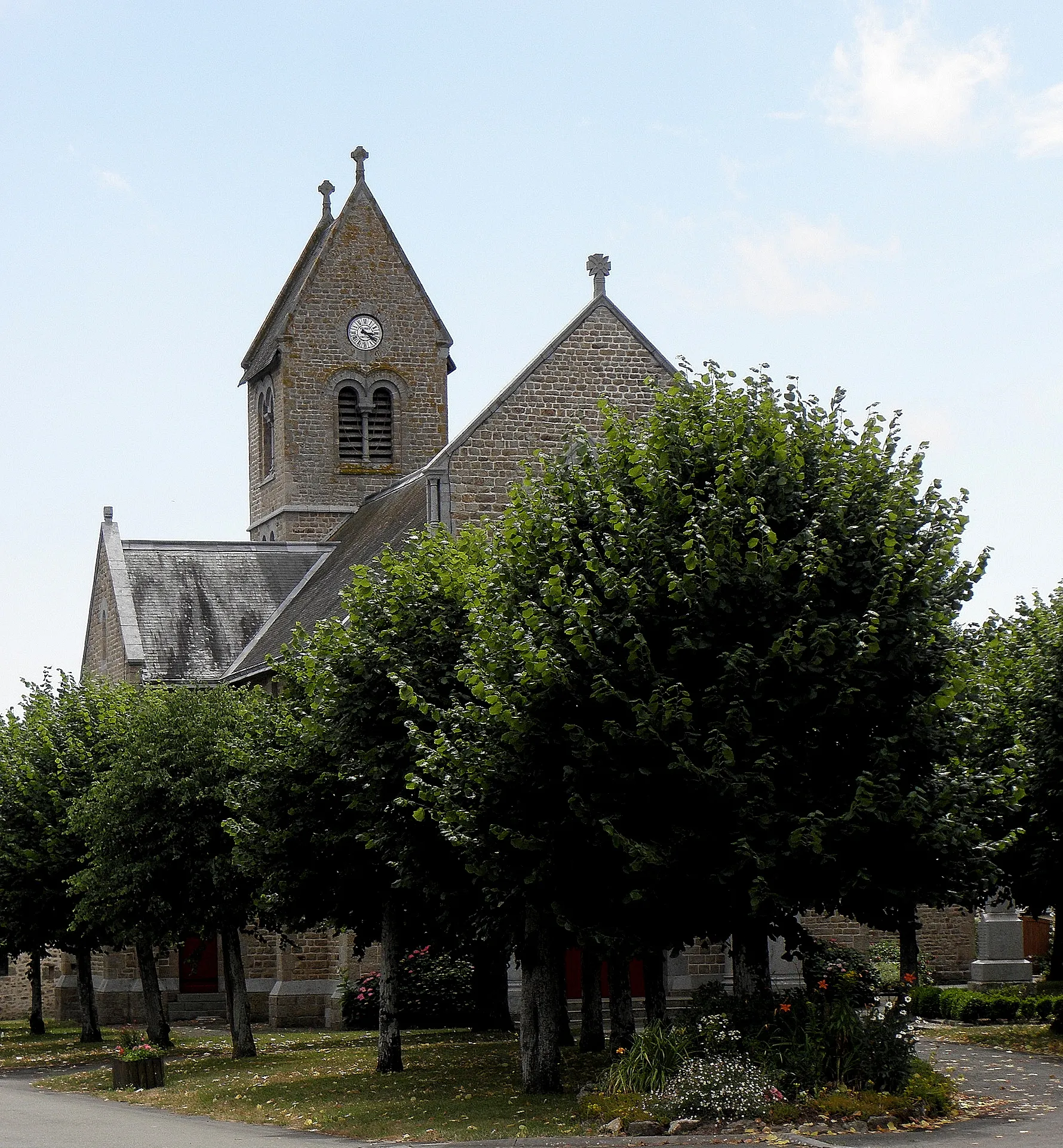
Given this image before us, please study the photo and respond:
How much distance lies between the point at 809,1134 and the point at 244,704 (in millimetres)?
14569

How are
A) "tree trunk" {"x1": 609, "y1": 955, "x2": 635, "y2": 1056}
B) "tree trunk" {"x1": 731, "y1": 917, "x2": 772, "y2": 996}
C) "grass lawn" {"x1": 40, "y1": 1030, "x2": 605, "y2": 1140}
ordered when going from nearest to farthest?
"grass lawn" {"x1": 40, "y1": 1030, "x2": 605, "y2": 1140}, "tree trunk" {"x1": 731, "y1": 917, "x2": 772, "y2": 996}, "tree trunk" {"x1": 609, "y1": 955, "x2": 635, "y2": 1056}

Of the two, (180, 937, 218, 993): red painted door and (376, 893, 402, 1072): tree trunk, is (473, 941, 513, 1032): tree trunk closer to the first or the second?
(376, 893, 402, 1072): tree trunk

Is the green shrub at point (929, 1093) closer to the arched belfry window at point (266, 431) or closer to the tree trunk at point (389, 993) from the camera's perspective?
the tree trunk at point (389, 993)

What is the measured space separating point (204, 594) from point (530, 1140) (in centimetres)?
2682

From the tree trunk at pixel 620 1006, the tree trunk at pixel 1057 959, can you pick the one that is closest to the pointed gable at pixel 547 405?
the tree trunk at pixel 620 1006

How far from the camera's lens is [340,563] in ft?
120

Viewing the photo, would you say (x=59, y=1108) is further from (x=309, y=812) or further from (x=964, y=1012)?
(x=964, y=1012)

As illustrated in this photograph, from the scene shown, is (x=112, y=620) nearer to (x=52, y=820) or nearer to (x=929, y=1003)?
(x=52, y=820)

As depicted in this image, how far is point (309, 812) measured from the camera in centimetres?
2108

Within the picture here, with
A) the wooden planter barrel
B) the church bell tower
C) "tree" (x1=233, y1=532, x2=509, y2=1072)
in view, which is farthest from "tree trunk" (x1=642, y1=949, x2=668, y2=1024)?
the church bell tower

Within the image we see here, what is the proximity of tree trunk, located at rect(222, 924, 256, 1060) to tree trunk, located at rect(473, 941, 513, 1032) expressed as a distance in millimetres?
3948

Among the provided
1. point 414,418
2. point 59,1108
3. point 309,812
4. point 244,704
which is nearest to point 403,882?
point 309,812

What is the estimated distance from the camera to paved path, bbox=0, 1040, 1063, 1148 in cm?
1342

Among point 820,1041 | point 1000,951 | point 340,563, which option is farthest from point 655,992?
point 340,563
